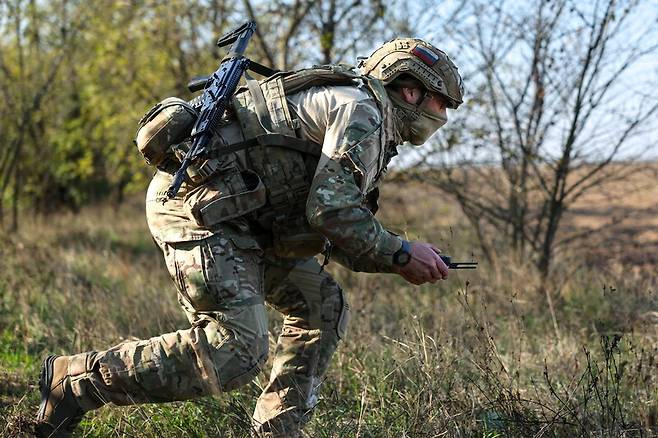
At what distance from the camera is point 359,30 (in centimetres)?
755

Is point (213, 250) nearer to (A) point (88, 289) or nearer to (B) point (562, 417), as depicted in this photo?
(B) point (562, 417)

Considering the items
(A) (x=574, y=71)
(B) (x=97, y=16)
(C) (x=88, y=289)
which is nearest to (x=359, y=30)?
(A) (x=574, y=71)

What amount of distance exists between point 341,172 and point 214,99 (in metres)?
0.59

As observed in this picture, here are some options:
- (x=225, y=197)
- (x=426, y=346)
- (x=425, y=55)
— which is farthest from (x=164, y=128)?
(x=426, y=346)

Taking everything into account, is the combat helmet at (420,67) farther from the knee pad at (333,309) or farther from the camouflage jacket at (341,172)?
the knee pad at (333,309)

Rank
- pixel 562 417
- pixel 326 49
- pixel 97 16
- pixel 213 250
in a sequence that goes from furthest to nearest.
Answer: pixel 97 16 → pixel 326 49 → pixel 562 417 → pixel 213 250

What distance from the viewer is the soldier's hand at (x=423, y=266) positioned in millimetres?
2764

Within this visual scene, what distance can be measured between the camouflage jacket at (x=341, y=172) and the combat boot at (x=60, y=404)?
55 cm

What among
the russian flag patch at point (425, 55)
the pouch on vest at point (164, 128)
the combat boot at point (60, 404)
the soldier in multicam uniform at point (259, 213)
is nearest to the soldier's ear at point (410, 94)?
the soldier in multicam uniform at point (259, 213)

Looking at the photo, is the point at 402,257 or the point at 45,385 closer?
the point at 402,257

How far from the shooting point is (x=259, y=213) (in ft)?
9.77

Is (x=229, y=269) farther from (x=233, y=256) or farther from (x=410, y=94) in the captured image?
(x=410, y=94)

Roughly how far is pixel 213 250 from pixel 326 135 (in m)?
0.56

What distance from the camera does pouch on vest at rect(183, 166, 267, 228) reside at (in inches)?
111
